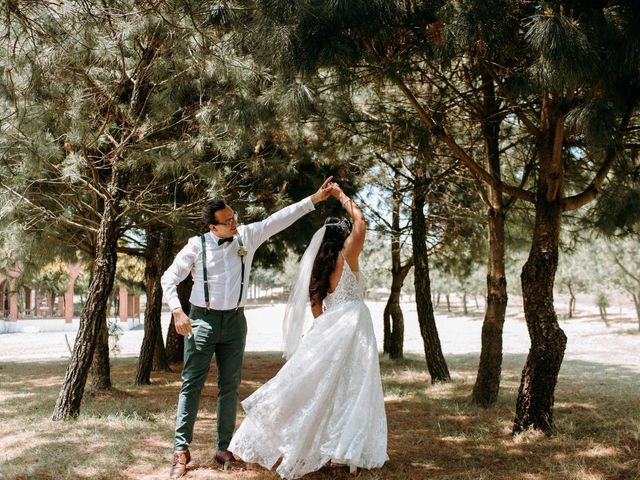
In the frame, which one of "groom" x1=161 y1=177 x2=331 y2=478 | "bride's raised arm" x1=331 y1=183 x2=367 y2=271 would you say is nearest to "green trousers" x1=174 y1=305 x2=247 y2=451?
"groom" x1=161 y1=177 x2=331 y2=478

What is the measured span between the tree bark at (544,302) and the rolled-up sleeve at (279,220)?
87.0 inches

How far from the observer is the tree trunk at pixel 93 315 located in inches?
225

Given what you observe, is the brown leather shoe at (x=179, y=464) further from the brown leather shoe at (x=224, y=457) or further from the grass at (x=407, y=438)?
the brown leather shoe at (x=224, y=457)

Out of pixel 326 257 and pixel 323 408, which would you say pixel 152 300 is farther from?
pixel 323 408

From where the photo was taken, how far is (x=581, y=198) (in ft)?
16.4

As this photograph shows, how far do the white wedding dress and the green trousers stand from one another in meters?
0.26

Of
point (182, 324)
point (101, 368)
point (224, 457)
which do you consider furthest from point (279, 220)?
point (101, 368)

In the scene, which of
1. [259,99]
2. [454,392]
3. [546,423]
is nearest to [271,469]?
[546,423]

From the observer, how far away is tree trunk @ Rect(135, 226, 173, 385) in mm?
8930

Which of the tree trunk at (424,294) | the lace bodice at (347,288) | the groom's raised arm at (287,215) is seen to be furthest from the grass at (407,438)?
the groom's raised arm at (287,215)

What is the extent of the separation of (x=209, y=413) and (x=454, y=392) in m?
3.64

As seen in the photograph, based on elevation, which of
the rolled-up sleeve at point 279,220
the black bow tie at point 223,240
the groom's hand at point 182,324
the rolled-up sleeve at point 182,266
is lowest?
the groom's hand at point 182,324

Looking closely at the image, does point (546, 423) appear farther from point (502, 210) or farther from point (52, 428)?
point (52, 428)

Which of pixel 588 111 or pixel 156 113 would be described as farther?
pixel 156 113
